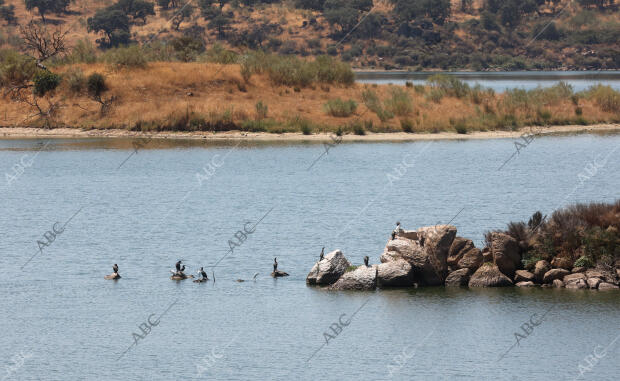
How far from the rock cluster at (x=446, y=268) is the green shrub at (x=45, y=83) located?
56.1 meters

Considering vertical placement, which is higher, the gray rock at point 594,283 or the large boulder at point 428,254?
the large boulder at point 428,254

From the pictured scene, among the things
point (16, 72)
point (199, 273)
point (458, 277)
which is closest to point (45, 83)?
point (16, 72)

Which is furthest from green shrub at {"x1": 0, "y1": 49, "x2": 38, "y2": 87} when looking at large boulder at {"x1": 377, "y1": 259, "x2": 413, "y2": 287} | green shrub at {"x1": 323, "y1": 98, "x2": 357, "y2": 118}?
large boulder at {"x1": 377, "y1": 259, "x2": 413, "y2": 287}

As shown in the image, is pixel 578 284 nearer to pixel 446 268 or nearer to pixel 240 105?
pixel 446 268

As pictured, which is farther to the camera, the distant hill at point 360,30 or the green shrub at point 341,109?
the distant hill at point 360,30

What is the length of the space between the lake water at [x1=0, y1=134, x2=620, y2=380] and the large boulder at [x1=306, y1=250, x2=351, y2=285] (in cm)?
78

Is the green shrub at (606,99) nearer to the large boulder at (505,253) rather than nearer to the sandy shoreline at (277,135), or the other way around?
the sandy shoreline at (277,135)

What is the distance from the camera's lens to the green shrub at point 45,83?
275 ft

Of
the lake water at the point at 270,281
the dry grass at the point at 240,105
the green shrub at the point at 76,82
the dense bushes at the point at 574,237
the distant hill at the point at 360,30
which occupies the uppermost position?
the dense bushes at the point at 574,237

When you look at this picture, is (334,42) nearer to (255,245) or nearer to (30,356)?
(255,245)

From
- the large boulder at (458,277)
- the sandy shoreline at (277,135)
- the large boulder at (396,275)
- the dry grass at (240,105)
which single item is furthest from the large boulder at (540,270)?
the dry grass at (240,105)

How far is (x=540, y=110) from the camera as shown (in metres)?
82.3

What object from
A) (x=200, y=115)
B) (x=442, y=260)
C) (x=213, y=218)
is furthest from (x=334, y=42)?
(x=442, y=260)

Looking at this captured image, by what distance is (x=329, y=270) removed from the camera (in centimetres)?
3350
